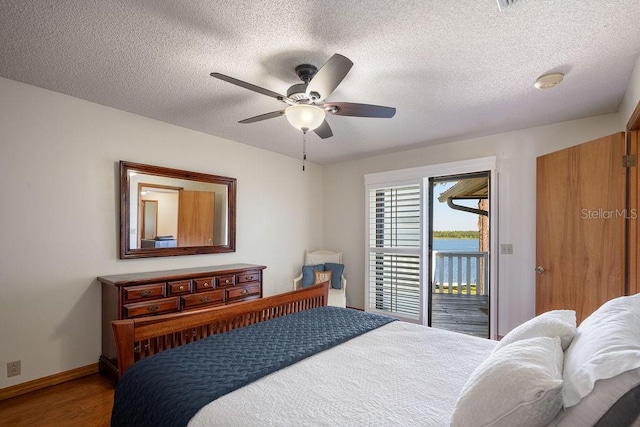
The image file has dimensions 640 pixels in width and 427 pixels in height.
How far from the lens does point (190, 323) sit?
1.82 m

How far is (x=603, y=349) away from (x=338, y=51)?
6.06 feet

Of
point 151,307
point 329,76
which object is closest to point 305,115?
point 329,76

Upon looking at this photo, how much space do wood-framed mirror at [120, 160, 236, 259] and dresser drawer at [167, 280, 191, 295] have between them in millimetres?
451

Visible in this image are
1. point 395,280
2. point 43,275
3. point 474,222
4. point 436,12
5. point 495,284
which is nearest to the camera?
point 436,12

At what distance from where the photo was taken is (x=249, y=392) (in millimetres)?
1195

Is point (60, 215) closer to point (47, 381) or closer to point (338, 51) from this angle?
point (47, 381)

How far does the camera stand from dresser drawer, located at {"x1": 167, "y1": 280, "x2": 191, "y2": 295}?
2.84 m

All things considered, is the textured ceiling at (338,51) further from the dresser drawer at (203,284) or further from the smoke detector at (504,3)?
the dresser drawer at (203,284)

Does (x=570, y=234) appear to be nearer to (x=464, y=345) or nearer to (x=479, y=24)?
(x=464, y=345)

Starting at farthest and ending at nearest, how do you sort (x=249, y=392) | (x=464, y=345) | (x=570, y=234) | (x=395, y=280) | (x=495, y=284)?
(x=395, y=280) < (x=495, y=284) < (x=570, y=234) < (x=464, y=345) < (x=249, y=392)

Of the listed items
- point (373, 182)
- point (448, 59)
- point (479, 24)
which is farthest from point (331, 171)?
point (479, 24)

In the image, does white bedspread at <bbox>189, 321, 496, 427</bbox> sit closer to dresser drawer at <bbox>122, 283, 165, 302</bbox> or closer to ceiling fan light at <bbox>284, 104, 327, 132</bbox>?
ceiling fan light at <bbox>284, 104, 327, 132</bbox>

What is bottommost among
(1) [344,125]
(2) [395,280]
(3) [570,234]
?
(2) [395,280]

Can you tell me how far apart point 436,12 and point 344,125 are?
1.70m
